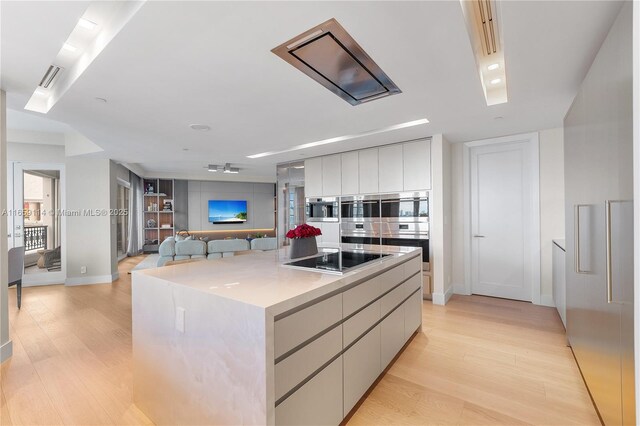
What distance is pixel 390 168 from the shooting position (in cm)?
448

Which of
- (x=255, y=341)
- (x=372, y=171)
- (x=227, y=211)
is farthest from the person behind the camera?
(x=227, y=211)

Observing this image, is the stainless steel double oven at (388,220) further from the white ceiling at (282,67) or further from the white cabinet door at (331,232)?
the white ceiling at (282,67)

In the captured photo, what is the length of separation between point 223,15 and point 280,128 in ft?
6.86

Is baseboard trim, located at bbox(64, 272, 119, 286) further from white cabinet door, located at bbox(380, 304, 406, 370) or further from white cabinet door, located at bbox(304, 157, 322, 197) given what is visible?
white cabinet door, located at bbox(380, 304, 406, 370)

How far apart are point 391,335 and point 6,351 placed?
10.8 ft

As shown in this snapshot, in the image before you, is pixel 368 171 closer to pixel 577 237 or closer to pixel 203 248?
pixel 577 237

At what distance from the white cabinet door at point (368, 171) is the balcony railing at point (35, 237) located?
5.70 meters

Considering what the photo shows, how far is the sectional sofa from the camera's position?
514 centimetres

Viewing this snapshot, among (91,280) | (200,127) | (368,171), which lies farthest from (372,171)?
(91,280)

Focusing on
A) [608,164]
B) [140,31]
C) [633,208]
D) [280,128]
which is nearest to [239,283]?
[140,31]

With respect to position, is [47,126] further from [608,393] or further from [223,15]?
[608,393]

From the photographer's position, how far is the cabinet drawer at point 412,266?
270 centimetres

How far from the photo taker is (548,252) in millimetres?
3932

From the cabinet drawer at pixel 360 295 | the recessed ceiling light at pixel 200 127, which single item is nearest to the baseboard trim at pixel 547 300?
the cabinet drawer at pixel 360 295
